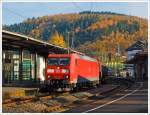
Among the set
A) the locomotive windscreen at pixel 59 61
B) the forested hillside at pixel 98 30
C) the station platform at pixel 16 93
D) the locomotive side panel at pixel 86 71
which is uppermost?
the forested hillside at pixel 98 30

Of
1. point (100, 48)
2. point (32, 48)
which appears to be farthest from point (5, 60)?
point (100, 48)

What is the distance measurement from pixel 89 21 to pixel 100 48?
1597 centimetres


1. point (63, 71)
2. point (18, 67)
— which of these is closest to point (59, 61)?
point (63, 71)

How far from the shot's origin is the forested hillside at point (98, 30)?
131625 millimetres

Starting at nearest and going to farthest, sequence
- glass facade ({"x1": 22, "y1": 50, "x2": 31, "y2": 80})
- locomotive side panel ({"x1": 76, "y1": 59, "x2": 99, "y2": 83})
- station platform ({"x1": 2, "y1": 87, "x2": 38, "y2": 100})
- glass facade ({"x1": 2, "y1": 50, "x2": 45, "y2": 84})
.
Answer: station platform ({"x1": 2, "y1": 87, "x2": 38, "y2": 100}) → locomotive side panel ({"x1": 76, "y1": 59, "x2": 99, "y2": 83}) → glass facade ({"x1": 2, "y1": 50, "x2": 45, "y2": 84}) → glass facade ({"x1": 22, "y1": 50, "x2": 31, "y2": 80})

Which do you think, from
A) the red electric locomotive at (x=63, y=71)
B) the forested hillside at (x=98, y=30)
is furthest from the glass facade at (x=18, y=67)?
the forested hillside at (x=98, y=30)

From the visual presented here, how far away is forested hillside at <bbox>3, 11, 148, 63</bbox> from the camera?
131625 mm

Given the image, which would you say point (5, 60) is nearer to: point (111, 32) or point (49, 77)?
point (49, 77)

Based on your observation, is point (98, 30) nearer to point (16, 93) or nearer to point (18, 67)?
point (18, 67)

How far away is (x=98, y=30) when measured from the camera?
15312 centimetres

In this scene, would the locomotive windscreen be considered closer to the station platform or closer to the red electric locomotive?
Result: the red electric locomotive

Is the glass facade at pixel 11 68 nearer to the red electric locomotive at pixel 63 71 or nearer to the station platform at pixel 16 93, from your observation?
the red electric locomotive at pixel 63 71

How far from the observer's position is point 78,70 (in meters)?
36.9

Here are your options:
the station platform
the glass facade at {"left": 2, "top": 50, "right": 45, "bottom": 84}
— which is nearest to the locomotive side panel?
the station platform
